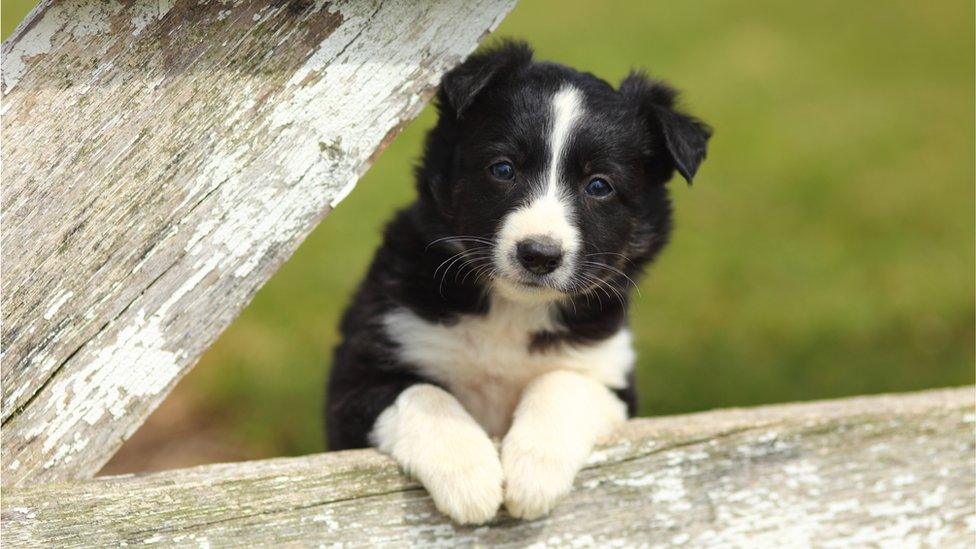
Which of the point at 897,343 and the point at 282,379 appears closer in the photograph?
the point at 282,379

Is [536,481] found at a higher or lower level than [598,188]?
lower

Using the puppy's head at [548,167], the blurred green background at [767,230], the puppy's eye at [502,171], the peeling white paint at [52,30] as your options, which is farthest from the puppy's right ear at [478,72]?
the peeling white paint at [52,30]

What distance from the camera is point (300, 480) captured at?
102 inches

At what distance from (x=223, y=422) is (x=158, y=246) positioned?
3.75m

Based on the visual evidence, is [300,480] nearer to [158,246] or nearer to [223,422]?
[158,246]

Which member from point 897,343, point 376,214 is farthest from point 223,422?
point 897,343

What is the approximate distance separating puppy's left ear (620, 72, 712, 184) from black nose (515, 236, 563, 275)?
530 millimetres

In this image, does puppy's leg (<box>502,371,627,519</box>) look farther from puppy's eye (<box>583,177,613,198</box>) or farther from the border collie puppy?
puppy's eye (<box>583,177,613,198</box>)

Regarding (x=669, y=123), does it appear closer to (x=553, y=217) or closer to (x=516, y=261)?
(x=553, y=217)

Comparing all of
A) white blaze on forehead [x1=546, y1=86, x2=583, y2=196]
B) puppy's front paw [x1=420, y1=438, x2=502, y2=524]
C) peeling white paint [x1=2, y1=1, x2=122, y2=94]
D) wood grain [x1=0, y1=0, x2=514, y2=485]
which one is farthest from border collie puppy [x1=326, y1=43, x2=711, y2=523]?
peeling white paint [x1=2, y1=1, x2=122, y2=94]

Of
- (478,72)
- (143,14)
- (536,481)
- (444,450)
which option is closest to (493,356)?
(444,450)

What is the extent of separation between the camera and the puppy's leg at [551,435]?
2820 millimetres

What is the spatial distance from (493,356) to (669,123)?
103 centimetres

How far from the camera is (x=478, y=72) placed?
3.35 metres
